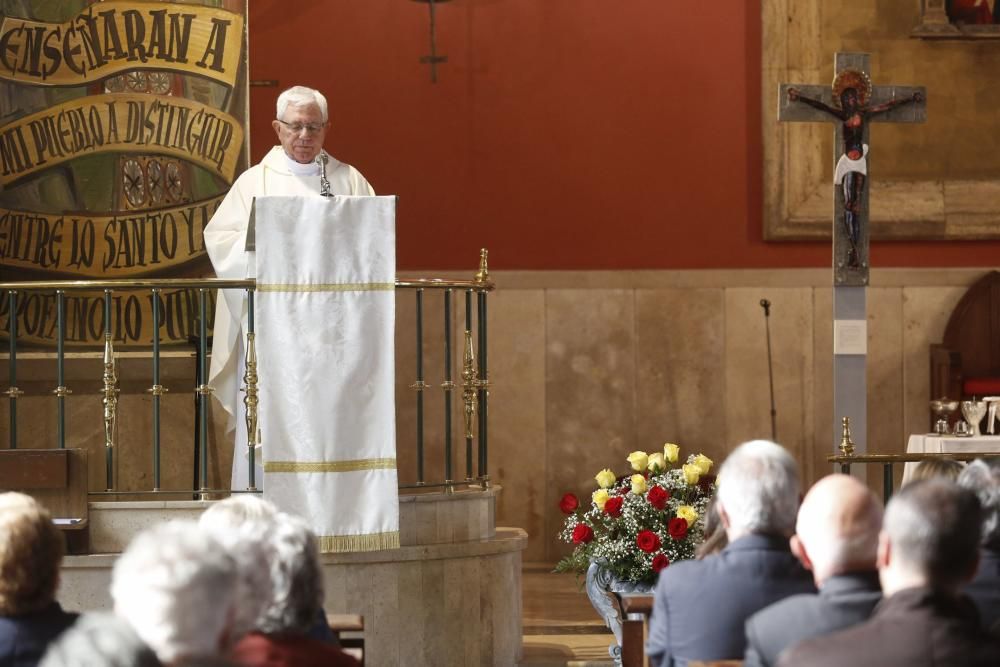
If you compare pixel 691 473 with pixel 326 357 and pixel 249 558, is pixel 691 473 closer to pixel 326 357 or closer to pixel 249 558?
pixel 326 357

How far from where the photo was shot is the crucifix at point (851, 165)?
27.1 ft

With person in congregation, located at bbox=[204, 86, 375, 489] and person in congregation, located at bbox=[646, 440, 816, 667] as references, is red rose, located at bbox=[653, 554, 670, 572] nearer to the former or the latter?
person in congregation, located at bbox=[204, 86, 375, 489]

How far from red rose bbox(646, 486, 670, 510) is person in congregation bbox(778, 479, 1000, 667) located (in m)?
2.75

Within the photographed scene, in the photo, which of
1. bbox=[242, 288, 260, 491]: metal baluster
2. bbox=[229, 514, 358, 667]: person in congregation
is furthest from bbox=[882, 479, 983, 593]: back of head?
bbox=[242, 288, 260, 491]: metal baluster

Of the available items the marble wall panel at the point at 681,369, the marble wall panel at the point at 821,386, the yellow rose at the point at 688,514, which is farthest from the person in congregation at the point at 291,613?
the marble wall panel at the point at 821,386

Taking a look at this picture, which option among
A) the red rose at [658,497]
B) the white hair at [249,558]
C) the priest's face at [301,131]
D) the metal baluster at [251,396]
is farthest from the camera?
the priest's face at [301,131]

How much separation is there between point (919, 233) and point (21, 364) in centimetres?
552

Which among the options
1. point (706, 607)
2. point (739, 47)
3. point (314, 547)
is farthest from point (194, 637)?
point (739, 47)

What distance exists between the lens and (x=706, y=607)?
348 cm

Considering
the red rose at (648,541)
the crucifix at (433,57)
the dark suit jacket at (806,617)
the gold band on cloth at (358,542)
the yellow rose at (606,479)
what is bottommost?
the gold band on cloth at (358,542)

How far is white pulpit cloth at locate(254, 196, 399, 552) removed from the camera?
5.81 m

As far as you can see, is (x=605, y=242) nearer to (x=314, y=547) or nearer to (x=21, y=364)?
(x=21, y=364)

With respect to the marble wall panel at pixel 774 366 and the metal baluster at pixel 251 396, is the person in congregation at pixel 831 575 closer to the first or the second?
the metal baluster at pixel 251 396

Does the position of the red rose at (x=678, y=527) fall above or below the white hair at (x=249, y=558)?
below
